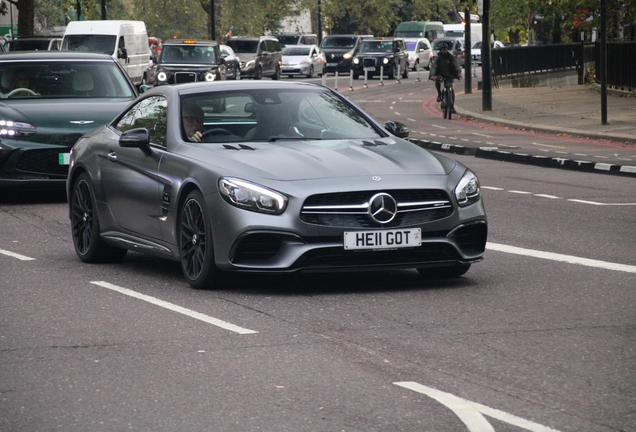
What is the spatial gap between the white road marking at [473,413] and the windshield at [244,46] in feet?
177

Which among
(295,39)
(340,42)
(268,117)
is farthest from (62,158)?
(295,39)

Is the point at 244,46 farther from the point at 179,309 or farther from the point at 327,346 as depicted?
the point at 327,346

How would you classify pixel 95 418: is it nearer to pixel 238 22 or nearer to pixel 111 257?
pixel 111 257

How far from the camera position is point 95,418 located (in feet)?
18.3

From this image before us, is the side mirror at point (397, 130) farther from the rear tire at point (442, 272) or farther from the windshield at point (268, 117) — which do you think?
the rear tire at point (442, 272)

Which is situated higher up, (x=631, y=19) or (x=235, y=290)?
(x=631, y=19)

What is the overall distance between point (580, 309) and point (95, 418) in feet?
11.3

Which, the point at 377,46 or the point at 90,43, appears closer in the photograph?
the point at 90,43

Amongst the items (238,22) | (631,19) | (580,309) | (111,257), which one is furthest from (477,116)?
(238,22)

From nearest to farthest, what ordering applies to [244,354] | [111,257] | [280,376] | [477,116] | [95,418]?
[95,418] < [280,376] < [244,354] < [111,257] < [477,116]

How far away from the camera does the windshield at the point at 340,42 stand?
72625 mm

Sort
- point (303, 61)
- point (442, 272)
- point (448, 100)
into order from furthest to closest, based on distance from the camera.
Answer: point (303, 61) → point (448, 100) → point (442, 272)

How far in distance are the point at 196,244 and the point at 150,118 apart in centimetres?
165

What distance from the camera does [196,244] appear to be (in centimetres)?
887
